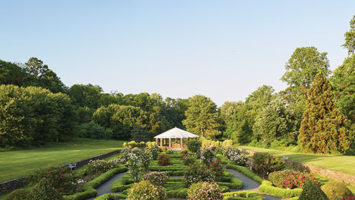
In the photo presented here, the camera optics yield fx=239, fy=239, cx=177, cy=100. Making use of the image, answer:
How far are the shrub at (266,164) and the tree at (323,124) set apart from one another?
32.7ft

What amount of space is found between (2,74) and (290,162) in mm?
44118

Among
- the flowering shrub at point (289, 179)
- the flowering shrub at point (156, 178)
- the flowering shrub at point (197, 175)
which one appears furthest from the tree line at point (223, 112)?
the flowering shrub at point (156, 178)

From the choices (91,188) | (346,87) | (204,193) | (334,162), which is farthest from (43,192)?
(346,87)

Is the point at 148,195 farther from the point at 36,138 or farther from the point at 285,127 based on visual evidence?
the point at 36,138

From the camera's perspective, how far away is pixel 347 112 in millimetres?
22484

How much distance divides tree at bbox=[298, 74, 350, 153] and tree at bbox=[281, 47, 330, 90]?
43.6ft

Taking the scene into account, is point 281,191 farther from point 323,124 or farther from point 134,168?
point 323,124

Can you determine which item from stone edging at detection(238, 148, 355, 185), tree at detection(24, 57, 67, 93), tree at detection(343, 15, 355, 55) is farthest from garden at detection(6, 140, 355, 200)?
tree at detection(24, 57, 67, 93)

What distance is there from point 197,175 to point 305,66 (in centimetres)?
3339

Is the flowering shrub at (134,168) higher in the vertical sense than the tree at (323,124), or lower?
lower

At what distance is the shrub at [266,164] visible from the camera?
45.0 feet

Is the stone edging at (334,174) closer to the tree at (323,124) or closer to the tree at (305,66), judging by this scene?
the tree at (323,124)

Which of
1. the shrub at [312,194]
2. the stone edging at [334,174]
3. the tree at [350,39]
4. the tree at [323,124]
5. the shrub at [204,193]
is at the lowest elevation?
the stone edging at [334,174]

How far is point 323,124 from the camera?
848 inches
